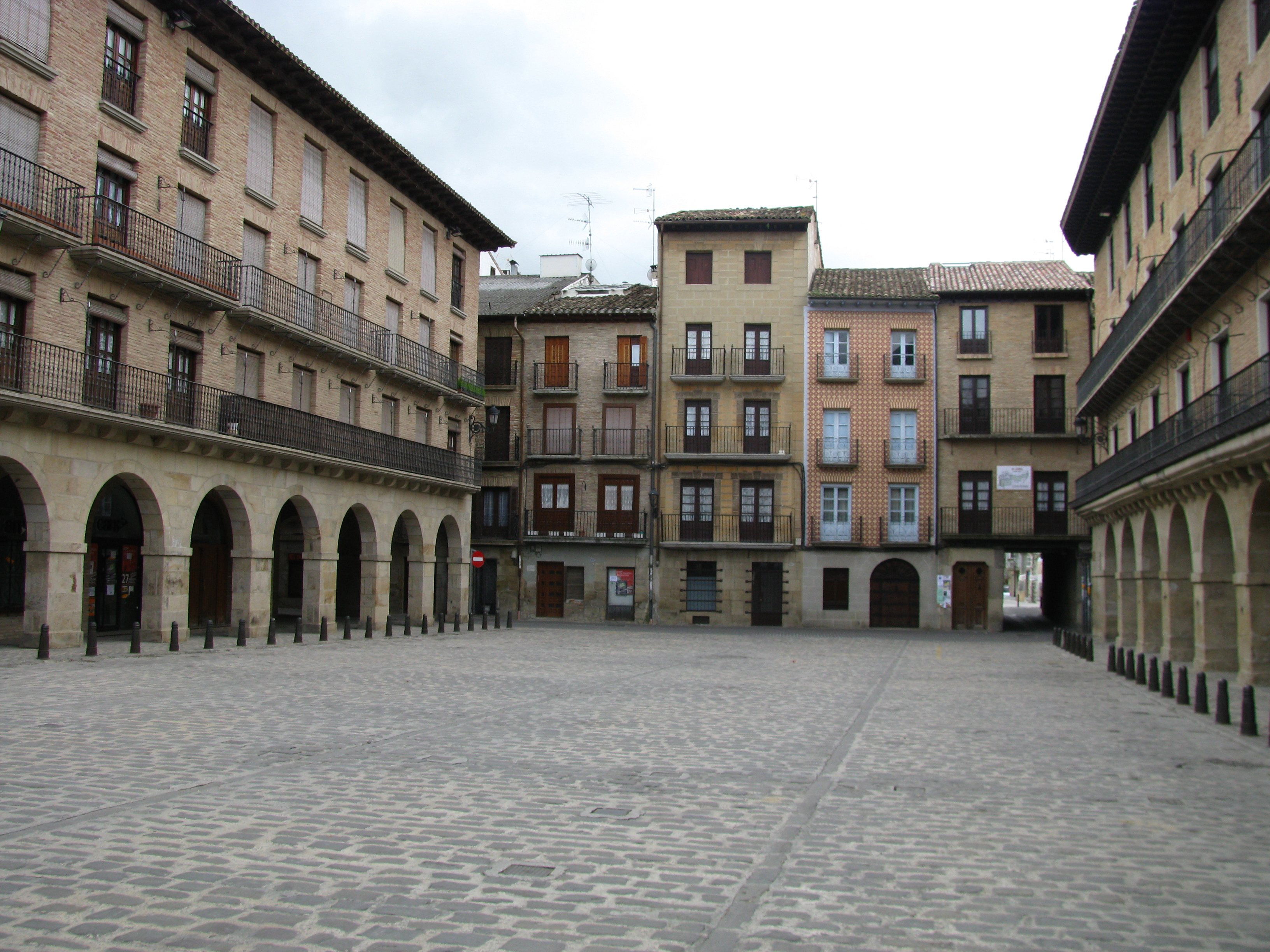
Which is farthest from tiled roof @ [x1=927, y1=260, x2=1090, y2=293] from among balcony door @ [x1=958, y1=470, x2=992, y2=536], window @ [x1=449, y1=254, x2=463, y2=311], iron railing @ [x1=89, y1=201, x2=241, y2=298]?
iron railing @ [x1=89, y1=201, x2=241, y2=298]

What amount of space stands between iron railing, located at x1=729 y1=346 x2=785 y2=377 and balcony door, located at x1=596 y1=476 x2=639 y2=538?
19.2 ft

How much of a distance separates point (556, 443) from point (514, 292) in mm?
9844

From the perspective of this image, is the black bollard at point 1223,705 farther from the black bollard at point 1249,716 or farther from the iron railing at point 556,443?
the iron railing at point 556,443

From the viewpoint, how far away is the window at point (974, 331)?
41.7 metres

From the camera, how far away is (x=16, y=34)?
19.9 metres

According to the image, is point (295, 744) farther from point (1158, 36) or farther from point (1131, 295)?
point (1131, 295)

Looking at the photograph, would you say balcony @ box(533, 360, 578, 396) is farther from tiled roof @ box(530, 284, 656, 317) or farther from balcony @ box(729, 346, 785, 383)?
balcony @ box(729, 346, 785, 383)

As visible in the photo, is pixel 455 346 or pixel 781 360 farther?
pixel 781 360

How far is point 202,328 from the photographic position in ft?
82.6

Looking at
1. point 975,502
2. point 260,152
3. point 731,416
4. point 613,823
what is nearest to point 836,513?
point 975,502

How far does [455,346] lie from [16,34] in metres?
20.0

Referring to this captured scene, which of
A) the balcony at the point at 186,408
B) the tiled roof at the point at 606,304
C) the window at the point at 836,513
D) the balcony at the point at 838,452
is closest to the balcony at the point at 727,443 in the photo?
the balcony at the point at 838,452

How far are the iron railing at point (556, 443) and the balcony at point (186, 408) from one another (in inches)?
369

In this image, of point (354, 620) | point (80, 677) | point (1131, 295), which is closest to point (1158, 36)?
point (1131, 295)
